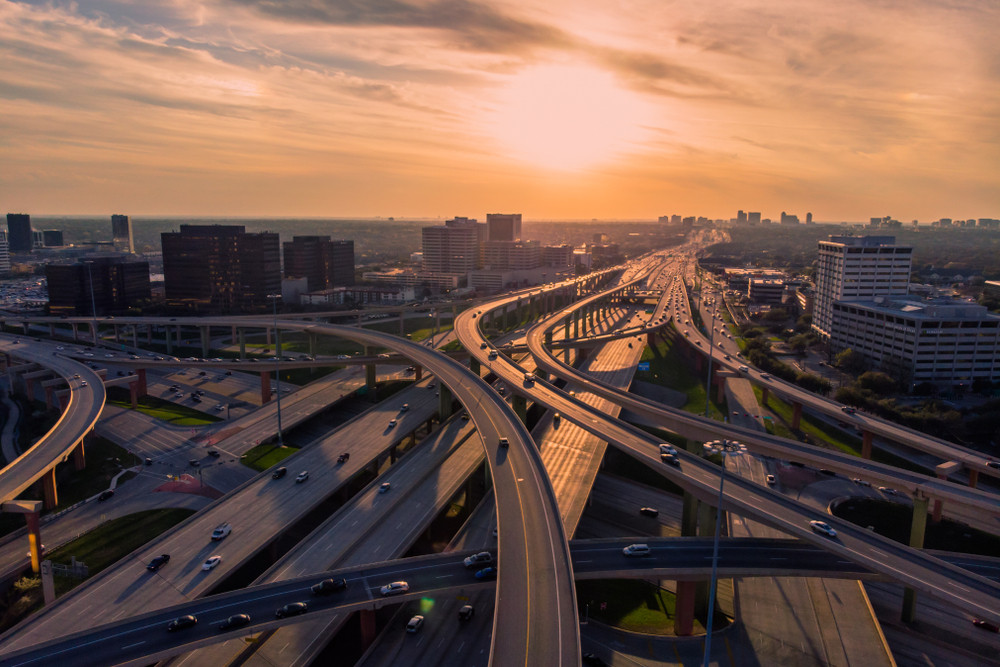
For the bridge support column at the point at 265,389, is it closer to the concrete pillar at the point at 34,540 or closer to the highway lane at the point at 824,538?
the concrete pillar at the point at 34,540

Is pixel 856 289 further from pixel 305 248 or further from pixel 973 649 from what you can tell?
pixel 305 248

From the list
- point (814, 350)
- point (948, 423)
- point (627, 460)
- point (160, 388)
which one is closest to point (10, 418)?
point (160, 388)

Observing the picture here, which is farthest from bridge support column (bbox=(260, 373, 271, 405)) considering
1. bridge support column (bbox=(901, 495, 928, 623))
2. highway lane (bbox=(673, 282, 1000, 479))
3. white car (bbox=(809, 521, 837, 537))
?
bridge support column (bbox=(901, 495, 928, 623))

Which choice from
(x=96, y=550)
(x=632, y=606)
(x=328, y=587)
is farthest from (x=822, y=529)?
(x=96, y=550)

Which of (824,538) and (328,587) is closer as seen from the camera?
(328,587)

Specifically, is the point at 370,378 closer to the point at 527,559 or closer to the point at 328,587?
the point at 328,587

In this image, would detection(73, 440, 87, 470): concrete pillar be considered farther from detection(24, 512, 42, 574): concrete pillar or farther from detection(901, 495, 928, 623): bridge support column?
detection(901, 495, 928, 623): bridge support column

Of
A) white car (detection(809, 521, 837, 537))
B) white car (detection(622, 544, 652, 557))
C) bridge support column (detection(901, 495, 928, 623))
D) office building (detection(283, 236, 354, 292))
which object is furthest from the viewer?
office building (detection(283, 236, 354, 292))
